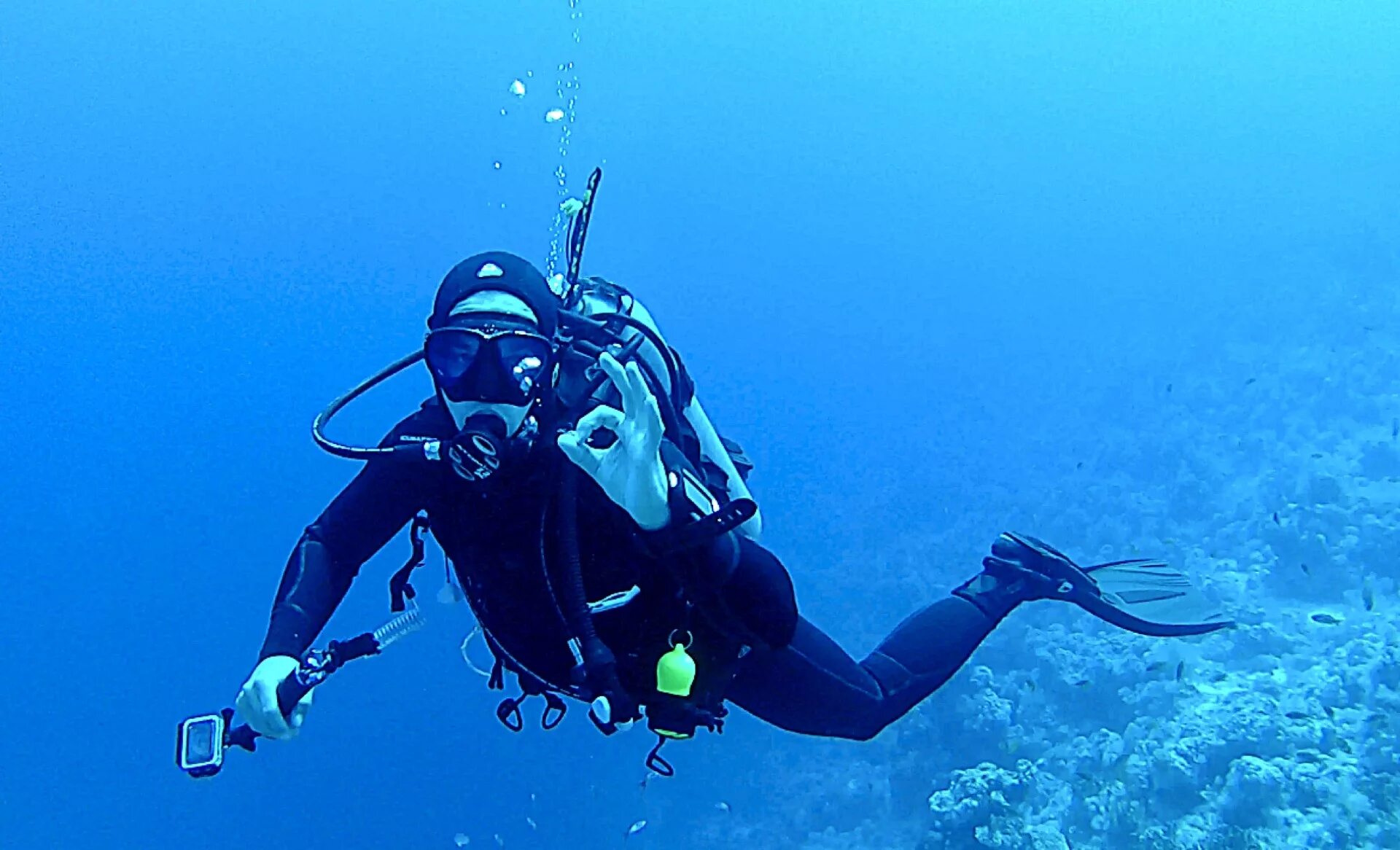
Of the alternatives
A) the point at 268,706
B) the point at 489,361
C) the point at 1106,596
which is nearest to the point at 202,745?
the point at 268,706

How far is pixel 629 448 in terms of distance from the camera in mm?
2580

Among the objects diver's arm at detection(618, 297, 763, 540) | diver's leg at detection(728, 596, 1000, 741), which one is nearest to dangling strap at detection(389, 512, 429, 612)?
diver's arm at detection(618, 297, 763, 540)

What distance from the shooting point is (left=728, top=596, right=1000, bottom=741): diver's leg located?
14.0 feet

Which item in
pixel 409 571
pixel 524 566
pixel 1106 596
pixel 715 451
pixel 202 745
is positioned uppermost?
pixel 715 451

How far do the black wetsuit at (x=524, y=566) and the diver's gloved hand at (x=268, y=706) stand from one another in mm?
218

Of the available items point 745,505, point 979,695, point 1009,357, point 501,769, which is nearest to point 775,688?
point 745,505

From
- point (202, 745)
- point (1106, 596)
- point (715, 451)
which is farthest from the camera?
point (1106, 596)

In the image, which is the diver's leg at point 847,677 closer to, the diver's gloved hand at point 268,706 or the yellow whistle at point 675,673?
the yellow whistle at point 675,673

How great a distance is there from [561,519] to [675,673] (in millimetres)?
713

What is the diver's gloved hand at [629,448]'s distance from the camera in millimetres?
2469

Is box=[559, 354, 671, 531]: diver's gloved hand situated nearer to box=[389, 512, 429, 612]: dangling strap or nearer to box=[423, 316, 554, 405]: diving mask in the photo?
box=[423, 316, 554, 405]: diving mask

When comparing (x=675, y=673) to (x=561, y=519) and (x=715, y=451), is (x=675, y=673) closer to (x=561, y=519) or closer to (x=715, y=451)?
(x=561, y=519)

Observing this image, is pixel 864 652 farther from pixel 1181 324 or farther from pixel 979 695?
pixel 1181 324

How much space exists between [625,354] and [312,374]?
201ft
